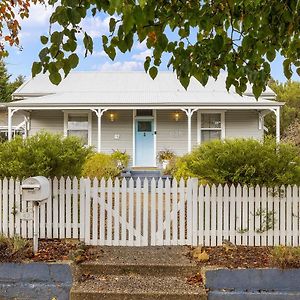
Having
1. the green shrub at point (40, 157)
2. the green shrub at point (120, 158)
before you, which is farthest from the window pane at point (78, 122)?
the green shrub at point (40, 157)

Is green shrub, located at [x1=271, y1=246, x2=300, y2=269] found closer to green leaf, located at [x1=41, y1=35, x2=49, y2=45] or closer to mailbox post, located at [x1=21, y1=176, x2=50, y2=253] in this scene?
mailbox post, located at [x1=21, y1=176, x2=50, y2=253]

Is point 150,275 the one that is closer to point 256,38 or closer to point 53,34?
point 256,38

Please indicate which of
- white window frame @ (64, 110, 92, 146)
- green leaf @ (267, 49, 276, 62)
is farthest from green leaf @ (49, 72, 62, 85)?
white window frame @ (64, 110, 92, 146)

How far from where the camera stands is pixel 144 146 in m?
18.3

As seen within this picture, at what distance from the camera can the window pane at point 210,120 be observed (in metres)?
18.3

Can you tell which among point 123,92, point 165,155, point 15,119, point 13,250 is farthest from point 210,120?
point 13,250

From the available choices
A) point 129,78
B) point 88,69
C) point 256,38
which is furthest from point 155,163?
point 256,38

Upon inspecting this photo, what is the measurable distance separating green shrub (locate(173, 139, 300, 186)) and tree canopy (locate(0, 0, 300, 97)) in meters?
2.33

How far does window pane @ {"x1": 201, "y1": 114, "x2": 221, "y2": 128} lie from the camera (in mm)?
18344

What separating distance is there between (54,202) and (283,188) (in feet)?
11.4

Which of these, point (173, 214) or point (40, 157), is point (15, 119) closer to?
point (40, 157)

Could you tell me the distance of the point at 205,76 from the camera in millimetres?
3508

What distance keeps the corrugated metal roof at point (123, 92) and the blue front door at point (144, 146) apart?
1475 millimetres

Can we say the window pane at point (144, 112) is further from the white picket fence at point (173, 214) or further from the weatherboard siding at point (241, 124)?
the white picket fence at point (173, 214)
